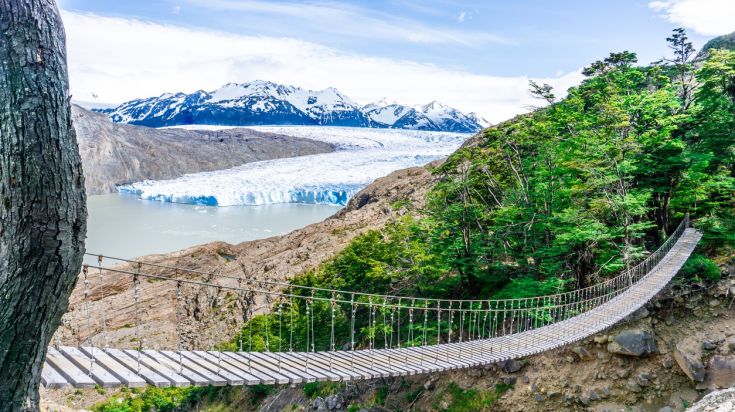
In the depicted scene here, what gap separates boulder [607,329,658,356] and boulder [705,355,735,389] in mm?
709

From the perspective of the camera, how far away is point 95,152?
47188mm

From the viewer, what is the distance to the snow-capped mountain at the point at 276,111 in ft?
345

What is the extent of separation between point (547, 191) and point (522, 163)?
136cm

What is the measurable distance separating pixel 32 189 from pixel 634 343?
25.9ft

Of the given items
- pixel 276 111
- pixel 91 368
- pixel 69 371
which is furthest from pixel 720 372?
pixel 276 111

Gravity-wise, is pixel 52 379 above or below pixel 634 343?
above

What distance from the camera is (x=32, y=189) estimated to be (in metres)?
1.91

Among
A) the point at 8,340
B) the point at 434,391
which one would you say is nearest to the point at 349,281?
the point at 434,391

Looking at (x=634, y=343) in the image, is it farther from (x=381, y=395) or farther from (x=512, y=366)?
(x=381, y=395)

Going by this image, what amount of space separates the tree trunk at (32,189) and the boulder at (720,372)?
773 centimetres

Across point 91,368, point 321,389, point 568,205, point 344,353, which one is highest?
point 568,205

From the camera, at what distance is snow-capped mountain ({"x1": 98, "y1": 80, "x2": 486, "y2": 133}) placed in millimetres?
105188

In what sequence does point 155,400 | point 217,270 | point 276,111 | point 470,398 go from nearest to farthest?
point 470,398
point 155,400
point 217,270
point 276,111

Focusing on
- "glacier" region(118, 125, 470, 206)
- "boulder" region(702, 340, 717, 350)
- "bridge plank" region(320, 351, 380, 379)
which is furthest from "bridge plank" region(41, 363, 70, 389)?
"glacier" region(118, 125, 470, 206)
